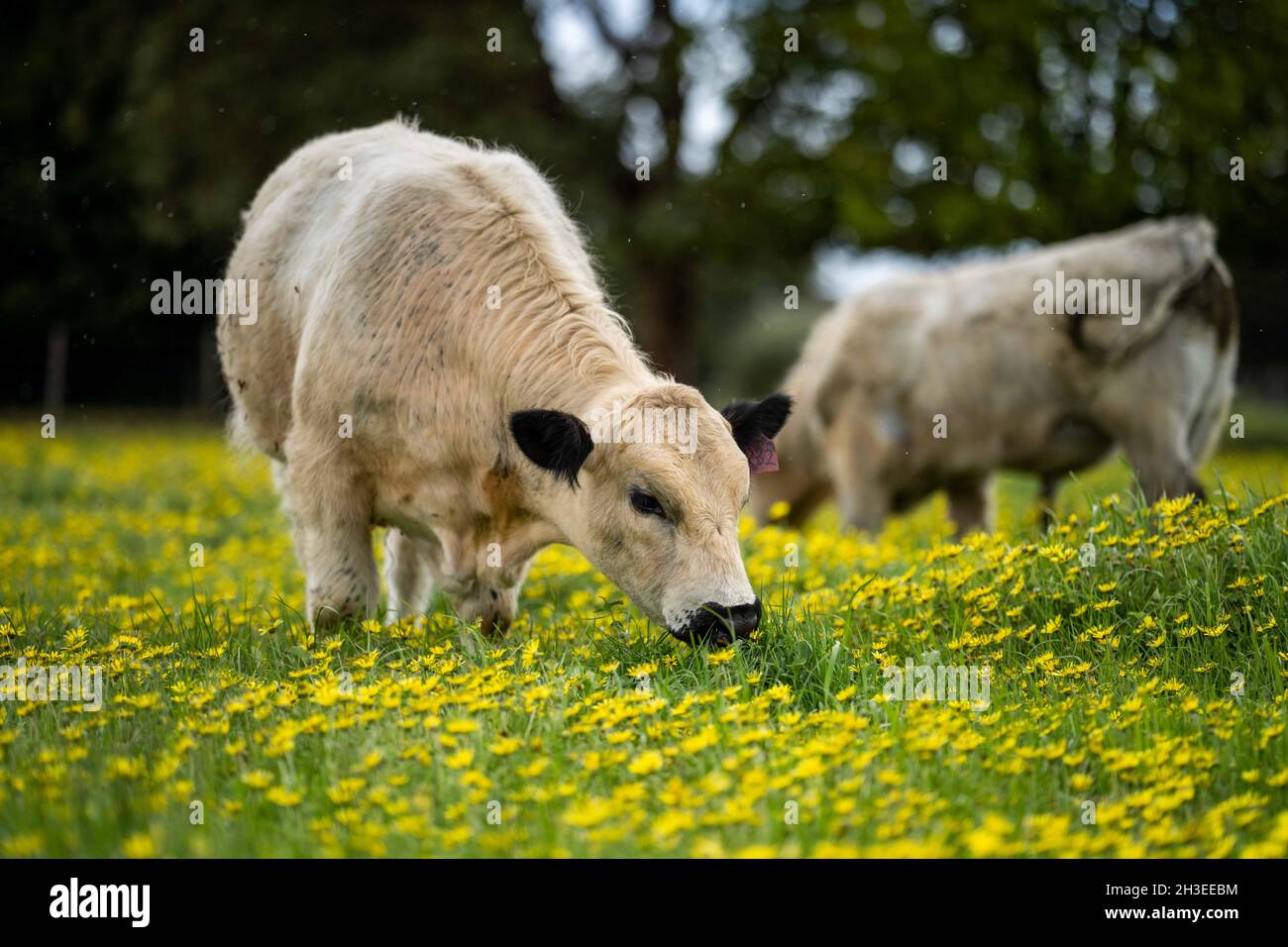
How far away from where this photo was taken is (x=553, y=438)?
16.6 ft

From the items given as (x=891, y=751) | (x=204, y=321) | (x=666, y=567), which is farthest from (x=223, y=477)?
(x=204, y=321)

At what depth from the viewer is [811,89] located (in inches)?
795

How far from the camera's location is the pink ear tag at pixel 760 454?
5559 millimetres

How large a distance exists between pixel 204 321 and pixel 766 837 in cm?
2869

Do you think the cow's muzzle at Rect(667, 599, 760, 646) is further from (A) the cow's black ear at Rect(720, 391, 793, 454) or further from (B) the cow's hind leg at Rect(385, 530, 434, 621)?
(B) the cow's hind leg at Rect(385, 530, 434, 621)

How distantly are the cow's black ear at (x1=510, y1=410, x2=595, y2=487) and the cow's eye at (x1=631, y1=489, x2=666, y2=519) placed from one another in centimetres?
27

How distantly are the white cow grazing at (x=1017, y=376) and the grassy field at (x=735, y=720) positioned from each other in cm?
260

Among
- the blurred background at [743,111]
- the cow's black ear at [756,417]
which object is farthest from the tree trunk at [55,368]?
the cow's black ear at [756,417]

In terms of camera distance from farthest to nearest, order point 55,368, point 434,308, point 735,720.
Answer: point 55,368 → point 434,308 → point 735,720

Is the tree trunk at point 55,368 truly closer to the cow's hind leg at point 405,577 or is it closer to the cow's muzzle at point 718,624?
the cow's hind leg at point 405,577

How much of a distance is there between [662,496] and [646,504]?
110mm

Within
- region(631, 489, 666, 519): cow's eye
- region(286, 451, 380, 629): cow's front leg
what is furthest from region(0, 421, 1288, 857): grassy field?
region(631, 489, 666, 519): cow's eye

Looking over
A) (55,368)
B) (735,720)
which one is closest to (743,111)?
(55,368)

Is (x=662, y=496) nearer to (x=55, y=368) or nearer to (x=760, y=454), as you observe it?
(x=760, y=454)
